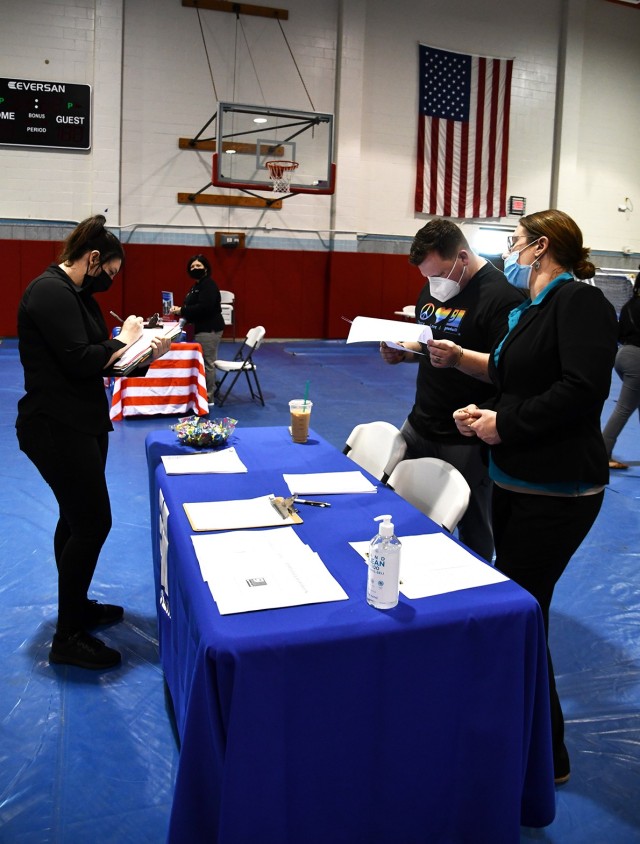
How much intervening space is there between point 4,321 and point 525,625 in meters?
11.7

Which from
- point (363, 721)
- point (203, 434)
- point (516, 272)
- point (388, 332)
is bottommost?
point (363, 721)

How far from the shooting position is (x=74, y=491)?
107 inches

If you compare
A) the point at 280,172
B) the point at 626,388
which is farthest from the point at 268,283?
the point at 626,388

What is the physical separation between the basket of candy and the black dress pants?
1356mm

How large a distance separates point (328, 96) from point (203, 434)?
11249 mm

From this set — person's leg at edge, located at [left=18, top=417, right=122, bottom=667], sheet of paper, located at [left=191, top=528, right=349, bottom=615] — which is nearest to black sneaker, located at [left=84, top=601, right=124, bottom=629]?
person's leg at edge, located at [left=18, top=417, right=122, bottom=667]

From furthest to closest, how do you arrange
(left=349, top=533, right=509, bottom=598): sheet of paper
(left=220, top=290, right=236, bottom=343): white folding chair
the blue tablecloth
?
(left=220, top=290, right=236, bottom=343): white folding chair, (left=349, top=533, right=509, bottom=598): sheet of paper, the blue tablecloth

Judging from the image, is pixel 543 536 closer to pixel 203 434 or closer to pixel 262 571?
pixel 262 571

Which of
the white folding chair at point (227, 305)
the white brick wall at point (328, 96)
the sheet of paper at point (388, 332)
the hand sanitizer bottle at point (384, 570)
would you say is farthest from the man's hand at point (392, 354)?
the white brick wall at point (328, 96)

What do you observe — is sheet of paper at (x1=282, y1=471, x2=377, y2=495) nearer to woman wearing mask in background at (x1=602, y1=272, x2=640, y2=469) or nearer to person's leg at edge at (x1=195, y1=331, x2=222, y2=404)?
woman wearing mask in background at (x1=602, y1=272, x2=640, y2=469)

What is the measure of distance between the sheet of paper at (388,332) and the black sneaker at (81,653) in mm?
1540

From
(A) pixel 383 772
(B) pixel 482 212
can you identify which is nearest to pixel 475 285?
(A) pixel 383 772

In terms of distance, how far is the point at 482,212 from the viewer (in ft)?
45.5

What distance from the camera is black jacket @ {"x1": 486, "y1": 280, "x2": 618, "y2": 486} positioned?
2.01m
